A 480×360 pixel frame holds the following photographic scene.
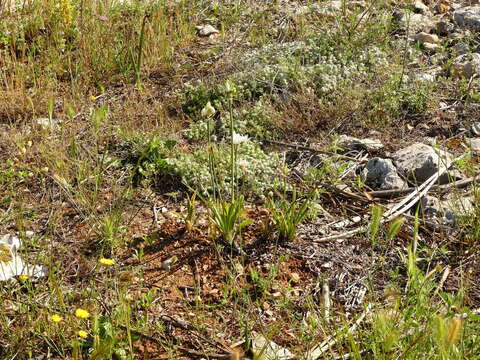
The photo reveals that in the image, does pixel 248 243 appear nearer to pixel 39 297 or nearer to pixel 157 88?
pixel 39 297

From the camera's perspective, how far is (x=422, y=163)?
3.49m

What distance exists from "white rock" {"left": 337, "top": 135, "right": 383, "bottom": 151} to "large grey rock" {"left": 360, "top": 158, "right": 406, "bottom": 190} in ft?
0.87

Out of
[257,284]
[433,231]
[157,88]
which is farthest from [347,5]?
[257,284]

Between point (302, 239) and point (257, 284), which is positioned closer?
point (257, 284)

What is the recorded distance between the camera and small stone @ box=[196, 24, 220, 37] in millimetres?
5629

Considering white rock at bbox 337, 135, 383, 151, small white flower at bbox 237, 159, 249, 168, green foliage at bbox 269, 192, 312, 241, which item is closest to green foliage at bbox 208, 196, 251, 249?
green foliage at bbox 269, 192, 312, 241

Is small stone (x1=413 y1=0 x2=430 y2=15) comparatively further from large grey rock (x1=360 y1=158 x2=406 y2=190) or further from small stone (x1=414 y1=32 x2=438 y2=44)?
large grey rock (x1=360 y1=158 x2=406 y2=190)

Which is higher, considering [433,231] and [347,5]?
[347,5]

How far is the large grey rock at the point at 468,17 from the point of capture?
17.4 ft

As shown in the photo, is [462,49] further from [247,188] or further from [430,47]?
[247,188]

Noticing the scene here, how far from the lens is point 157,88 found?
4.79 m

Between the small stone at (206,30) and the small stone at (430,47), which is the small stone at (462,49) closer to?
the small stone at (430,47)

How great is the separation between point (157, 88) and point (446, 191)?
8.01ft

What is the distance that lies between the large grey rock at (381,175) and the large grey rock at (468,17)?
2.43 meters
